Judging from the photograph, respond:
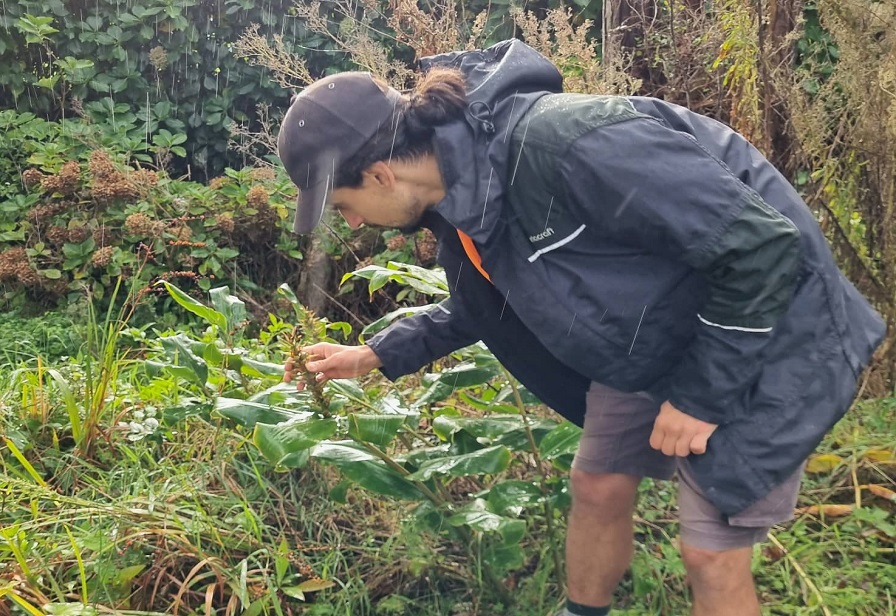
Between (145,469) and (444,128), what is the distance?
6.30 ft

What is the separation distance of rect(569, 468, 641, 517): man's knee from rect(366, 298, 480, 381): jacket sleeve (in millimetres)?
483

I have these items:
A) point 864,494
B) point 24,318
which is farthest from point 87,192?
point 864,494

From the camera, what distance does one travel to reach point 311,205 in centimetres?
225

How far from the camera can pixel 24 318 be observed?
19.0 ft

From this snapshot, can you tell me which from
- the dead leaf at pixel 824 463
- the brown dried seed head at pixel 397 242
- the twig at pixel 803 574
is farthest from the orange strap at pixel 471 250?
the brown dried seed head at pixel 397 242

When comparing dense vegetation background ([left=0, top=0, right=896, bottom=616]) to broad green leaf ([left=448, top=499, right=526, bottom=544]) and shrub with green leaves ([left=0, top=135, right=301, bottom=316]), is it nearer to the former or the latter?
broad green leaf ([left=448, top=499, right=526, bottom=544])

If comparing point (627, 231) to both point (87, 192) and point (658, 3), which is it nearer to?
point (658, 3)

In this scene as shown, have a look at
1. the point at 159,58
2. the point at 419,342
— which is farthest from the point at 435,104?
the point at 159,58

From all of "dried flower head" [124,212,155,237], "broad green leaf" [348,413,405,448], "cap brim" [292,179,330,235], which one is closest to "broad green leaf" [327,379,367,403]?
"broad green leaf" [348,413,405,448]

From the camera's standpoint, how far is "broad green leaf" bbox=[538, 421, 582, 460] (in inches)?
106

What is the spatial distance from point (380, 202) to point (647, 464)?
38.0 inches

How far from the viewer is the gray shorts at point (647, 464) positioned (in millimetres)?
2170

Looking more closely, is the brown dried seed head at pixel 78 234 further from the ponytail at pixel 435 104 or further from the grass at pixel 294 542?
the ponytail at pixel 435 104

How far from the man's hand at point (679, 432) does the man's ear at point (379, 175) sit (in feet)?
2.62
